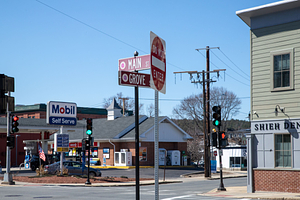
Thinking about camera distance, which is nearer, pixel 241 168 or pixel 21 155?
pixel 241 168

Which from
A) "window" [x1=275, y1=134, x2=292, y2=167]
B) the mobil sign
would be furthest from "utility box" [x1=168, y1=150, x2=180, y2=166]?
"window" [x1=275, y1=134, x2=292, y2=167]

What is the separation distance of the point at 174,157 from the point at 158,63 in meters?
45.7

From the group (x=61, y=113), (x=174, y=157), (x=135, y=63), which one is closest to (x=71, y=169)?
(x=61, y=113)

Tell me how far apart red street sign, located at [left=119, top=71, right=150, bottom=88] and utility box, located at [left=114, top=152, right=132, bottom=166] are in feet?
136

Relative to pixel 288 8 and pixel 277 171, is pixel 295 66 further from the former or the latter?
pixel 277 171

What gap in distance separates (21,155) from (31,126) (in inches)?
A: 623

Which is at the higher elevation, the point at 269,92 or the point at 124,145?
the point at 269,92

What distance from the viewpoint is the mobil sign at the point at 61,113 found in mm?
31469

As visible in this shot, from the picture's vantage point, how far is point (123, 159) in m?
47.8

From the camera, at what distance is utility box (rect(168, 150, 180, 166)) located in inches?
1986

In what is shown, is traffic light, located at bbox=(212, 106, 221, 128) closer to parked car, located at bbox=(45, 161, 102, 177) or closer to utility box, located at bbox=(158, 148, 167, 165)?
parked car, located at bbox=(45, 161, 102, 177)

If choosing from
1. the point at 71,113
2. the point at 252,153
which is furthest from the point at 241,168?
the point at 252,153

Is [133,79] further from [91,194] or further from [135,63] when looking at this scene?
[91,194]

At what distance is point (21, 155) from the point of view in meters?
58.9
